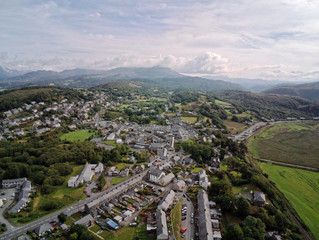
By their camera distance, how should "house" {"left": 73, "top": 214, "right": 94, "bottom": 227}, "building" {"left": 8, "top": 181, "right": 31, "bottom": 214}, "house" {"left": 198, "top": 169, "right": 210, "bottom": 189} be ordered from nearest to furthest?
"house" {"left": 73, "top": 214, "right": 94, "bottom": 227}
"building" {"left": 8, "top": 181, "right": 31, "bottom": 214}
"house" {"left": 198, "top": 169, "right": 210, "bottom": 189}

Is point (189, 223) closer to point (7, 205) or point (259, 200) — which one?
point (259, 200)

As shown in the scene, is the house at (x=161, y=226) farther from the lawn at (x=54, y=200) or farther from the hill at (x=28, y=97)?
the hill at (x=28, y=97)

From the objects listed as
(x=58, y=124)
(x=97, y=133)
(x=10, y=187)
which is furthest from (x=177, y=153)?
(x=58, y=124)

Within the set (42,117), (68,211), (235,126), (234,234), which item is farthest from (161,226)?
(235,126)

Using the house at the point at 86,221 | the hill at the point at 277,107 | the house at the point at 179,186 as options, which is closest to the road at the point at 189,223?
the house at the point at 179,186

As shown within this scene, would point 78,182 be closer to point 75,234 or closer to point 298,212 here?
point 75,234

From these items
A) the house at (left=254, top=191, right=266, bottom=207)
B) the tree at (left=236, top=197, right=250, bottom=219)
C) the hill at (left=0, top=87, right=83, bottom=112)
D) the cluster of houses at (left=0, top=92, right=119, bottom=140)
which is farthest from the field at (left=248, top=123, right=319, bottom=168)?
the hill at (left=0, top=87, right=83, bottom=112)

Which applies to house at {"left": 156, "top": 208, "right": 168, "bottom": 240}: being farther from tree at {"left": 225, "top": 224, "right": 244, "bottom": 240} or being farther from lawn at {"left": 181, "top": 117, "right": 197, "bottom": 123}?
lawn at {"left": 181, "top": 117, "right": 197, "bottom": 123}
